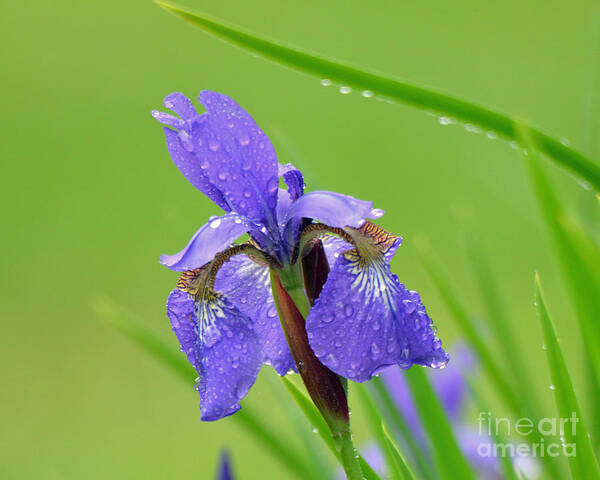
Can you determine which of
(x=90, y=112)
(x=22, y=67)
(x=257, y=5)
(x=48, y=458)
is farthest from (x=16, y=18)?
(x=48, y=458)

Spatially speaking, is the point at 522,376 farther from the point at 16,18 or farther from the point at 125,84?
the point at 16,18

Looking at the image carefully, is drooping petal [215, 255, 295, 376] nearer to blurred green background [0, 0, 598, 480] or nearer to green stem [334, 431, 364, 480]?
green stem [334, 431, 364, 480]

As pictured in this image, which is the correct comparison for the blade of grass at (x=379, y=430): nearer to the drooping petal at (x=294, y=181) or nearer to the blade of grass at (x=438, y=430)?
the blade of grass at (x=438, y=430)

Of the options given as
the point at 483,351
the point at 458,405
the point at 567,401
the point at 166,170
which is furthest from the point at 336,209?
the point at 166,170

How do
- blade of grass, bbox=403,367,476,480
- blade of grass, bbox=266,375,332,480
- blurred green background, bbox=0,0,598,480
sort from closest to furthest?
blade of grass, bbox=403,367,476,480
blade of grass, bbox=266,375,332,480
blurred green background, bbox=0,0,598,480

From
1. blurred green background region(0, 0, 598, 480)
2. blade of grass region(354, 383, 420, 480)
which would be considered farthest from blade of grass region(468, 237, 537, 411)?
blurred green background region(0, 0, 598, 480)

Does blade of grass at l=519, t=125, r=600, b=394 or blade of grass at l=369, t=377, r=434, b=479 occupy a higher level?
blade of grass at l=519, t=125, r=600, b=394

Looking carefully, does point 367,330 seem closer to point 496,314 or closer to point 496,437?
point 496,437
